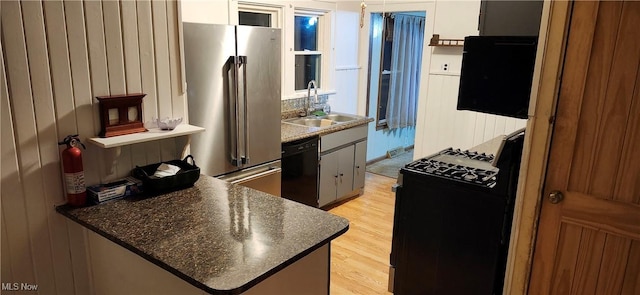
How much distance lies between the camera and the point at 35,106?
1.66m

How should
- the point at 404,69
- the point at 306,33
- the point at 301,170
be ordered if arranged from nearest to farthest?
the point at 301,170 → the point at 306,33 → the point at 404,69

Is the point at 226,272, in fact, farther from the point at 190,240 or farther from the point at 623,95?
the point at 623,95

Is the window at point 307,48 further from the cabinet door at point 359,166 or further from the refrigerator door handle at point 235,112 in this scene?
the refrigerator door handle at point 235,112

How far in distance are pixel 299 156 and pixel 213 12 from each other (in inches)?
53.8

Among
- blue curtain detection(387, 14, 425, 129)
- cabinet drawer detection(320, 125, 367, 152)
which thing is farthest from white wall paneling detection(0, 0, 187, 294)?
blue curtain detection(387, 14, 425, 129)

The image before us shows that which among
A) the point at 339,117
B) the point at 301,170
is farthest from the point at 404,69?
the point at 301,170

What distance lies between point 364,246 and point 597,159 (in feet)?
6.94

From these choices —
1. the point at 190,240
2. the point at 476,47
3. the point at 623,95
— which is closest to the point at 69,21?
the point at 190,240

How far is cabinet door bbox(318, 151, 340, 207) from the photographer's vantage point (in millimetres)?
3990

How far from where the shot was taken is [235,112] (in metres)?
2.93

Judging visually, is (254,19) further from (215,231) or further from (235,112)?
(215,231)

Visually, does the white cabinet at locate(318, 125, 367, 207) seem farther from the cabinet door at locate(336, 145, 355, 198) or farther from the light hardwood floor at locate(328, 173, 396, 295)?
the light hardwood floor at locate(328, 173, 396, 295)

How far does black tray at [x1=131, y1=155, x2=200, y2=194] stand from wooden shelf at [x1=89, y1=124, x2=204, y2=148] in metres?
0.19

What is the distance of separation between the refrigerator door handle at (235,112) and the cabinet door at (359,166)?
1.75 metres
